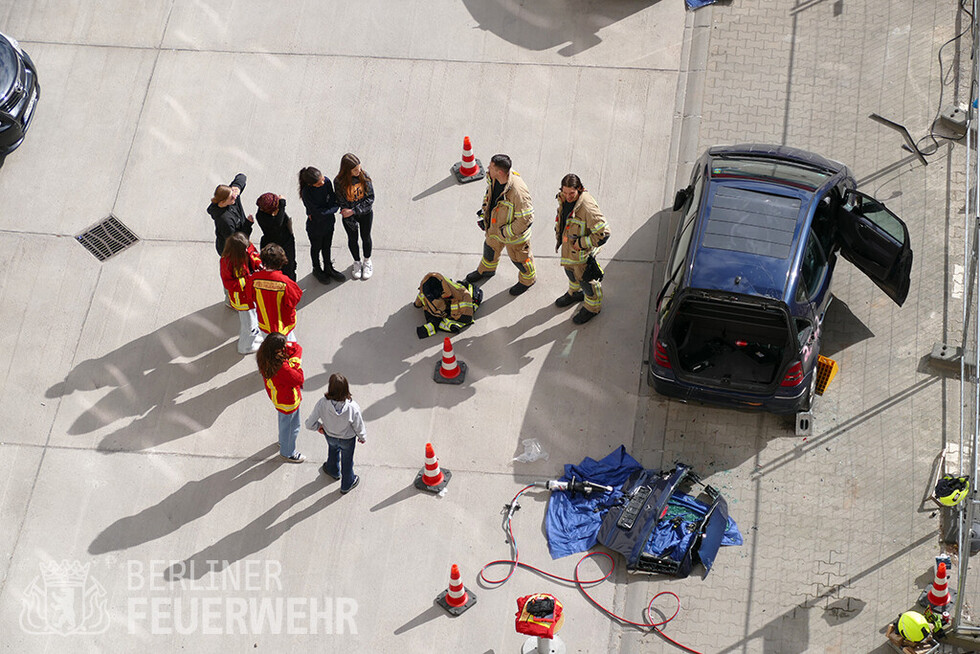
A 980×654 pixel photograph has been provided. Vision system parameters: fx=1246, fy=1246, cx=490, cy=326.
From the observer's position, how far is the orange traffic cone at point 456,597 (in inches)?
417

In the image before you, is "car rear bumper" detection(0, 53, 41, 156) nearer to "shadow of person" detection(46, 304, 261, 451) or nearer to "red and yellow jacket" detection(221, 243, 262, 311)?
"shadow of person" detection(46, 304, 261, 451)

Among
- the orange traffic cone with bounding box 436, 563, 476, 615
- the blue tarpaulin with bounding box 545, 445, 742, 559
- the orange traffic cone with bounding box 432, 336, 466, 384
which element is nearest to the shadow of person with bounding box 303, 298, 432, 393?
the orange traffic cone with bounding box 432, 336, 466, 384

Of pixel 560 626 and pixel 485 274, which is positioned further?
pixel 485 274

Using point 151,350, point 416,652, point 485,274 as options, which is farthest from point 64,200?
→ point 416,652

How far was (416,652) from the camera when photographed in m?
10.6

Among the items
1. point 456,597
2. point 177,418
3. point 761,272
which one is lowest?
point 456,597

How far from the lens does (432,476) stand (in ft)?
37.5

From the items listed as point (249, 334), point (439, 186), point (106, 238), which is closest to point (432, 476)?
point (249, 334)

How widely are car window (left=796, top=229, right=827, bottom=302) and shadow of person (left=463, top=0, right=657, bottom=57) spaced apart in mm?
4608

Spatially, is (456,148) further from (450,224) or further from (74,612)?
(74,612)

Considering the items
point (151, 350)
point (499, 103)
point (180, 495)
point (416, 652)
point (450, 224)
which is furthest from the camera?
point (499, 103)

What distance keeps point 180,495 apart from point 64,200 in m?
Answer: 4.23

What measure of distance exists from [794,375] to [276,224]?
514 centimetres

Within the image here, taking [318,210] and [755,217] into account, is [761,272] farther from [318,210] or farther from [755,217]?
[318,210]
